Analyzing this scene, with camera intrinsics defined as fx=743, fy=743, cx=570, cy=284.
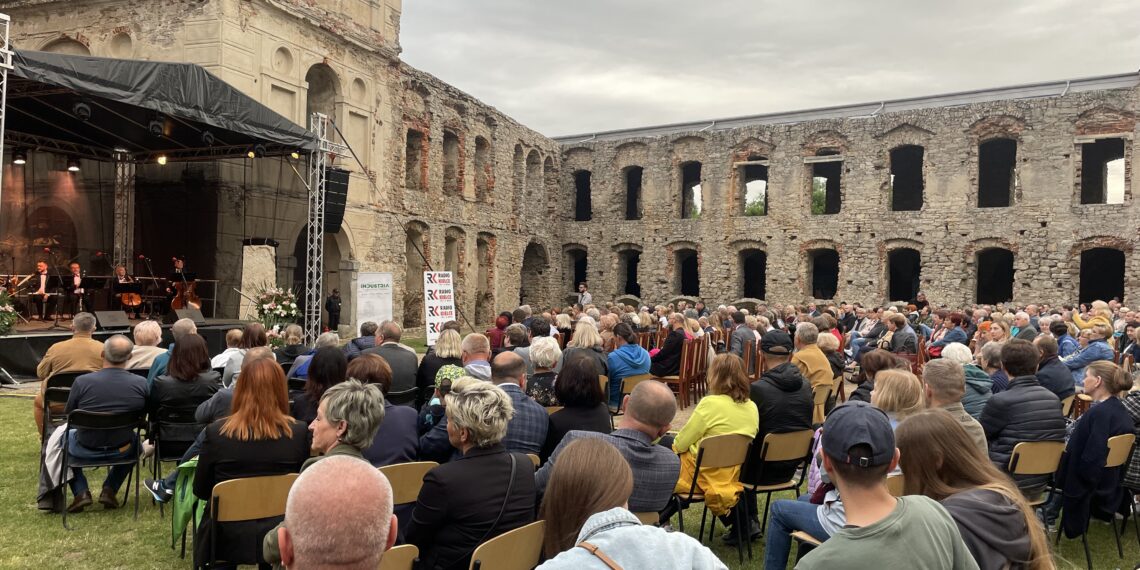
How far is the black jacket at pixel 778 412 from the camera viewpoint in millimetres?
5102

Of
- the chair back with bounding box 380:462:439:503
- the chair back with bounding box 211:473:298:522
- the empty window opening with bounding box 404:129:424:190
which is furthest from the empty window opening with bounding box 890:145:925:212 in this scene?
the chair back with bounding box 211:473:298:522

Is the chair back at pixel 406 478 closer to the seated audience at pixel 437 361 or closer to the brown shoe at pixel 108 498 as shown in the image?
the seated audience at pixel 437 361

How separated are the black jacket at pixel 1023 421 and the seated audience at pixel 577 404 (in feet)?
8.48

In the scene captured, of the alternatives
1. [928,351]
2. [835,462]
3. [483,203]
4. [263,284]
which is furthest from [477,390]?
[483,203]

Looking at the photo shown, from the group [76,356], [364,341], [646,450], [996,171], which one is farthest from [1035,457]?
[996,171]

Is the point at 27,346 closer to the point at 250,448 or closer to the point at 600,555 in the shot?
the point at 250,448

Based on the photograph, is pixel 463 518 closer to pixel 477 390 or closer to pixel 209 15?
pixel 477 390

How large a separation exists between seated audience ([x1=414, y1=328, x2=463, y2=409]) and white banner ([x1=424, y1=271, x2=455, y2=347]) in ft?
23.9

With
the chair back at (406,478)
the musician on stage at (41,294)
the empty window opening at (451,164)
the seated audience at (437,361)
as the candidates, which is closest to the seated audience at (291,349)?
the seated audience at (437,361)

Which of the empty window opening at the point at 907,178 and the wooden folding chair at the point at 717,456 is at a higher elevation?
the empty window opening at the point at 907,178

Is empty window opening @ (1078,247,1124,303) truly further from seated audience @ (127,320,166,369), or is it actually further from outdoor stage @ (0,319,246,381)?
outdoor stage @ (0,319,246,381)

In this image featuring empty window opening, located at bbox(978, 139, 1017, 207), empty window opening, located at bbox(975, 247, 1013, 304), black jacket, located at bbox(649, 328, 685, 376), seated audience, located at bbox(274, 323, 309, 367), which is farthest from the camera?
empty window opening, located at bbox(975, 247, 1013, 304)

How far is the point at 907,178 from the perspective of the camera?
84.2 ft

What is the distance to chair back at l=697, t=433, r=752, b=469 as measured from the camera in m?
4.58
